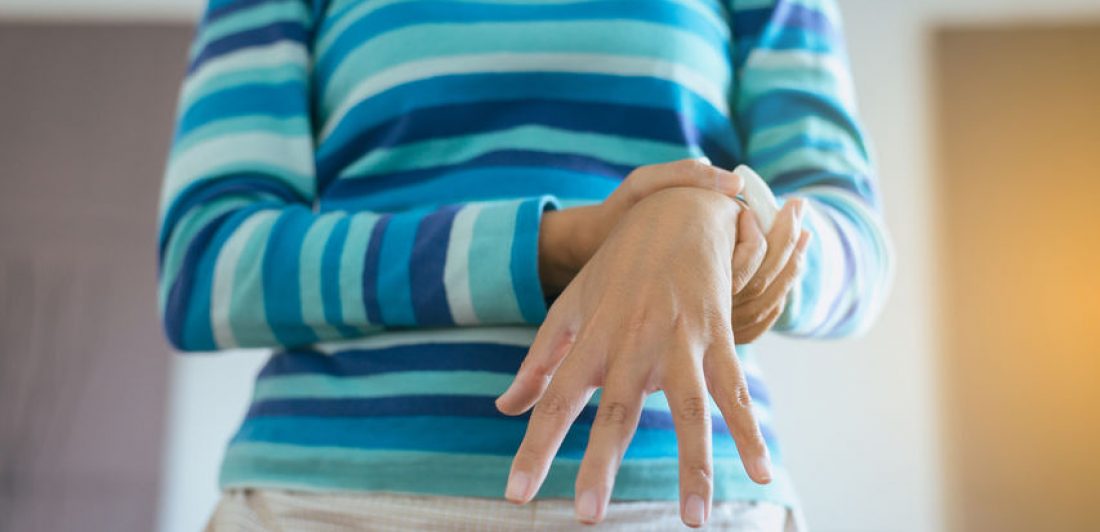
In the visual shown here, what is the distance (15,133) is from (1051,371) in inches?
96.6

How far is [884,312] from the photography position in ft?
7.80

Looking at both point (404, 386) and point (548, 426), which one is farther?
point (404, 386)

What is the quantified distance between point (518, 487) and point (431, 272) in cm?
18

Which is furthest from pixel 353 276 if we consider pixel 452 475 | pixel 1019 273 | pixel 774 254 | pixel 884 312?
pixel 1019 273

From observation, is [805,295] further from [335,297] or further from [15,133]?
[15,133]

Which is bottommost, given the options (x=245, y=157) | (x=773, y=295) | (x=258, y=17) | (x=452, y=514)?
(x=452, y=514)

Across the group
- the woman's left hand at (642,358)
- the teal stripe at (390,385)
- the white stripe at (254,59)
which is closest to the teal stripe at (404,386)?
the teal stripe at (390,385)

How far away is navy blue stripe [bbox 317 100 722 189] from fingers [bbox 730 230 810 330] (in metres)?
0.15

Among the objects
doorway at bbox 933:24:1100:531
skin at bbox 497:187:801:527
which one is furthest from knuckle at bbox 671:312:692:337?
doorway at bbox 933:24:1100:531

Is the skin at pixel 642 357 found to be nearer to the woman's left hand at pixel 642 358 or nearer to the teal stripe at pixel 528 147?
the woman's left hand at pixel 642 358

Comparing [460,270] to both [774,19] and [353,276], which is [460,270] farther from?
[774,19]

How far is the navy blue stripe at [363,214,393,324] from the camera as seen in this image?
1.73 ft

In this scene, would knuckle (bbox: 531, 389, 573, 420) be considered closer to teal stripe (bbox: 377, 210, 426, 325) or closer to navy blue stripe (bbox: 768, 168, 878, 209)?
teal stripe (bbox: 377, 210, 426, 325)

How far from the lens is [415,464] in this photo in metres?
0.52
